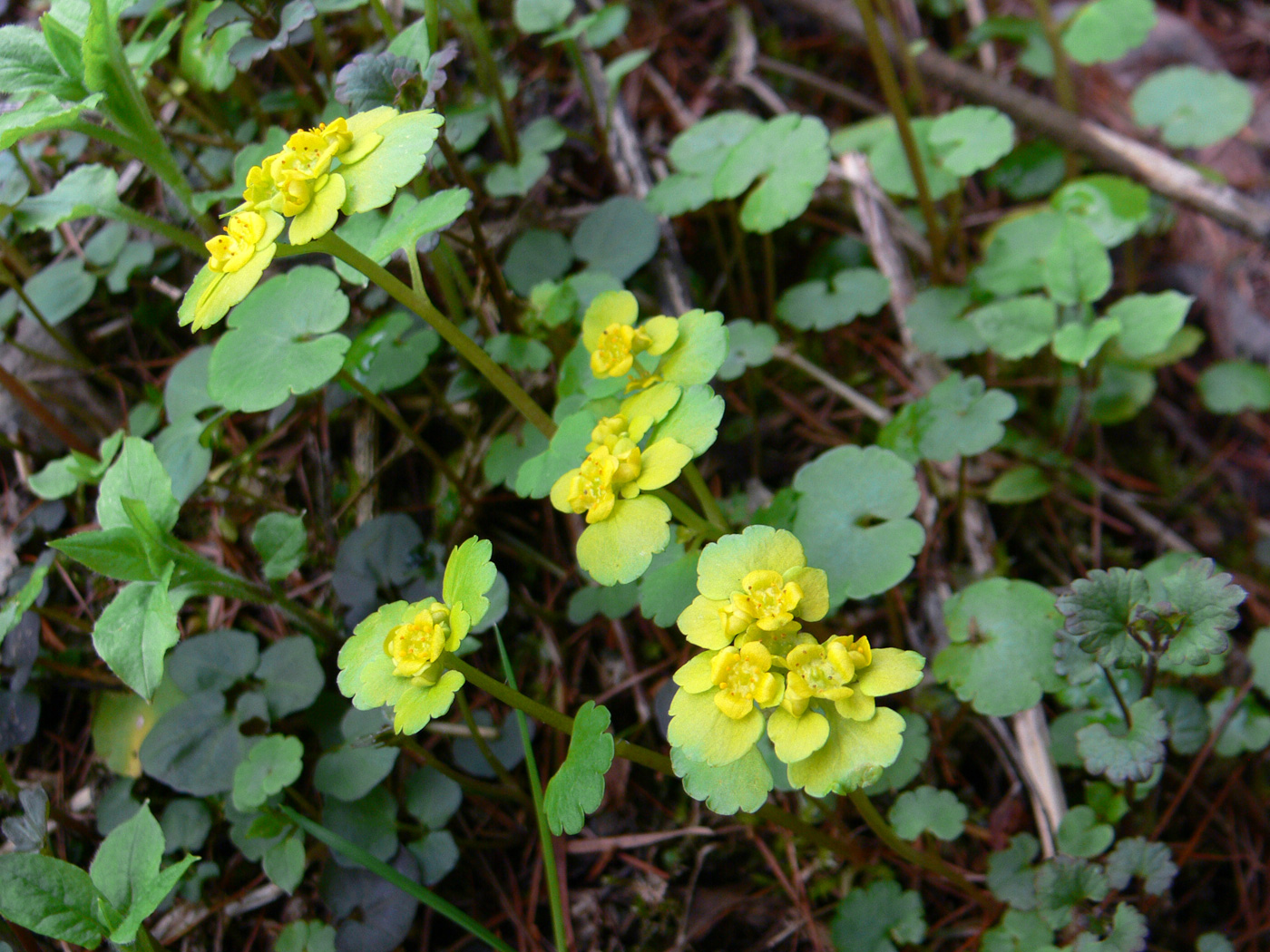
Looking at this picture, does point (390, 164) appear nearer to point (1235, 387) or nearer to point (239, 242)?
point (239, 242)

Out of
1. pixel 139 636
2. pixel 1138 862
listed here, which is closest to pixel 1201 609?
pixel 1138 862

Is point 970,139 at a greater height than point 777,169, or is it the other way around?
point 777,169

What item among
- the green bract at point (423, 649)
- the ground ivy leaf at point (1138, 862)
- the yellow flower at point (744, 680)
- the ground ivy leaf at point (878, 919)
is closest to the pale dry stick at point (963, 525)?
the ground ivy leaf at point (1138, 862)

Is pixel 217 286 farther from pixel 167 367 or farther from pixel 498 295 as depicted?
pixel 167 367

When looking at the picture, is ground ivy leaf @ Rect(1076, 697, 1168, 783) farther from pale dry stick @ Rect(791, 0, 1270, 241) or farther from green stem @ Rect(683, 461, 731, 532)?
pale dry stick @ Rect(791, 0, 1270, 241)

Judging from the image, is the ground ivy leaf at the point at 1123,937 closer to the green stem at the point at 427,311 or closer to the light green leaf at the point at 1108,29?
the green stem at the point at 427,311
